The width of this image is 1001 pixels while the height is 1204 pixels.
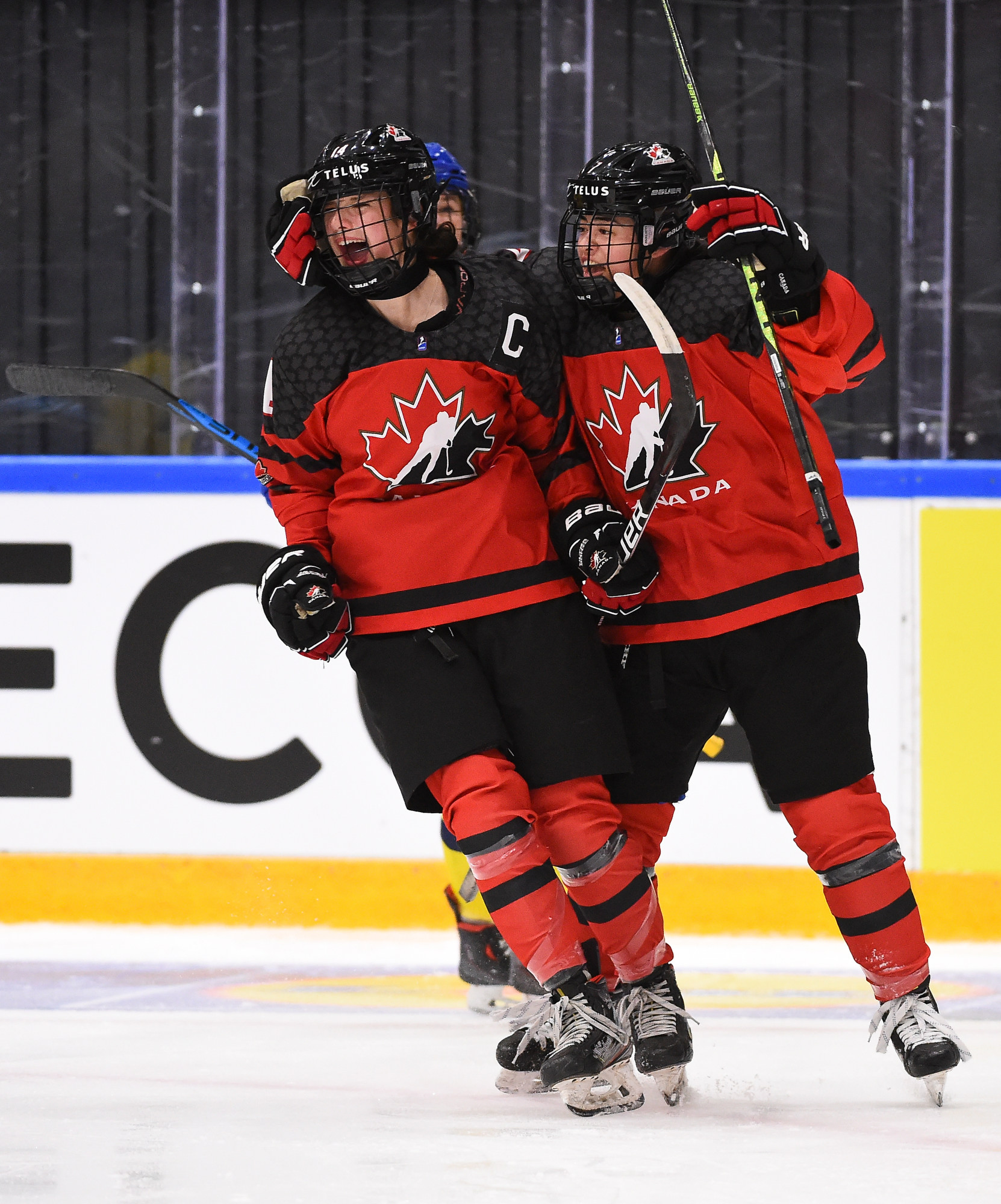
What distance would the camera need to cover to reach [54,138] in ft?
13.7

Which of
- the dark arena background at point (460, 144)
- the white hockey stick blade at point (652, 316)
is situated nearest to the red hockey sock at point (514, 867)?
the white hockey stick blade at point (652, 316)

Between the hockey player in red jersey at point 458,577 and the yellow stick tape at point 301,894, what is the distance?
1.32 m

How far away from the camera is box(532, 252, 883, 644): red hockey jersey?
210 cm

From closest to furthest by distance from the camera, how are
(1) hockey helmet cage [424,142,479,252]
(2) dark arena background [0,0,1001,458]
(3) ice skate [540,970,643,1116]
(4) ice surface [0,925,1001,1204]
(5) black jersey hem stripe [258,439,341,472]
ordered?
(4) ice surface [0,925,1001,1204] < (3) ice skate [540,970,643,1116] < (5) black jersey hem stripe [258,439,341,472] < (1) hockey helmet cage [424,142,479,252] < (2) dark arena background [0,0,1001,458]

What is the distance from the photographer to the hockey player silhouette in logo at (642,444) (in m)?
2.10

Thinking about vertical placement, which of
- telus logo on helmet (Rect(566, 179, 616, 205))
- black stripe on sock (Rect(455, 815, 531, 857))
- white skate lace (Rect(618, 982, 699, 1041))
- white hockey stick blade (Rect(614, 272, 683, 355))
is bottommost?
white skate lace (Rect(618, 982, 699, 1041))

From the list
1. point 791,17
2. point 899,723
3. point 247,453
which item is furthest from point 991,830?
point 791,17

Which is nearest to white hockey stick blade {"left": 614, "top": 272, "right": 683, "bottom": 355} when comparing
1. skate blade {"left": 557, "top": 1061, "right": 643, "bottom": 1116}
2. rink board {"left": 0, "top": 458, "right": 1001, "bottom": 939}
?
skate blade {"left": 557, "top": 1061, "right": 643, "bottom": 1116}

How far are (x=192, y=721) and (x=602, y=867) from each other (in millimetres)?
1671

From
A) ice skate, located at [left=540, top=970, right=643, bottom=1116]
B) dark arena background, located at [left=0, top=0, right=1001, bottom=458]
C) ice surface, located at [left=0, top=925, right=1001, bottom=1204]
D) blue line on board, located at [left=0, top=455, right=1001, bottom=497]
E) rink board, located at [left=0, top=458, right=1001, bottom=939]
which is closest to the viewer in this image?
ice surface, located at [left=0, top=925, right=1001, bottom=1204]

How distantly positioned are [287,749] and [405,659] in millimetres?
1480

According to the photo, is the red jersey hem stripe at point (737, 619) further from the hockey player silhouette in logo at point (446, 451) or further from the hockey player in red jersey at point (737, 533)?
the hockey player silhouette in logo at point (446, 451)

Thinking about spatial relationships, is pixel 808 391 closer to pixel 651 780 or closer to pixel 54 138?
pixel 651 780

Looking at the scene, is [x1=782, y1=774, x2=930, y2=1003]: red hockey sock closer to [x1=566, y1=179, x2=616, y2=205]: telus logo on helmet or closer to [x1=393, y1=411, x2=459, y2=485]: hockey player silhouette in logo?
[x1=393, y1=411, x2=459, y2=485]: hockey player silhouette in logo
